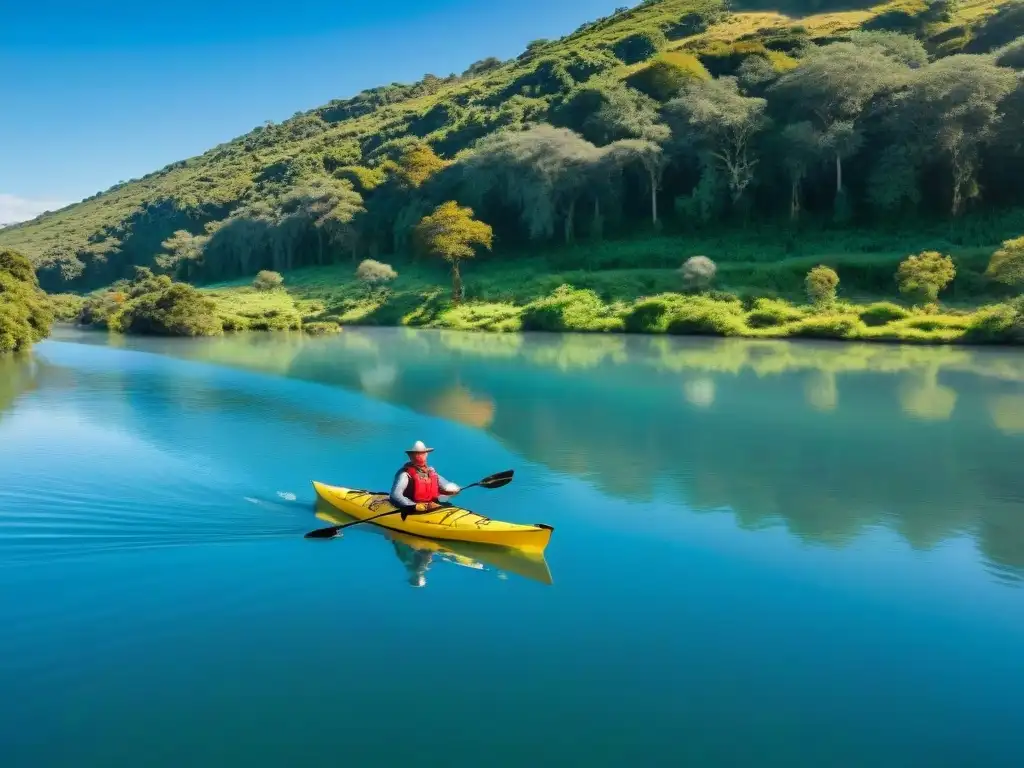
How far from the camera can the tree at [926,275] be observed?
38.3 m

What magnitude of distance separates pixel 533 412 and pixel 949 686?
15.9 metres

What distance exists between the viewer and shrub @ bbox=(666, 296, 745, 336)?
4269cm

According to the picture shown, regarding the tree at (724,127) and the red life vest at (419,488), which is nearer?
the red life vest at (419,488)

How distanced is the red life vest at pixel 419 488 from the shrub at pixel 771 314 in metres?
33.6

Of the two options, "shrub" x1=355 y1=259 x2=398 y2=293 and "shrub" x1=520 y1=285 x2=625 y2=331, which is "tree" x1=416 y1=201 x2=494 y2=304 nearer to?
"shrub" x1=355 y1=259 x2=398 y2=293

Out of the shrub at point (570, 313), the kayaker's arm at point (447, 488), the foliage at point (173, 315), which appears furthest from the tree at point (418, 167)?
the kayaker's arm at point (447, 488)

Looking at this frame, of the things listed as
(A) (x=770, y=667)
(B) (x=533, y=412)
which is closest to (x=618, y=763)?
(A) (x=770, y=667)

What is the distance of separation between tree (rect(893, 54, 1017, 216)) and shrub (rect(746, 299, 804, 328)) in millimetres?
14504

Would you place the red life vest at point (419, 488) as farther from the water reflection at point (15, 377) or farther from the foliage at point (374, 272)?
the foliage at point (374, 272)

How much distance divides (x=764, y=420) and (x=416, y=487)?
1250 cm

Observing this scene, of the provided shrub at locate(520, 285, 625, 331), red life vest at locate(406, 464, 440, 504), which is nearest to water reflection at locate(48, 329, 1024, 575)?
red life vest at locate(406, 464, 440, 504)

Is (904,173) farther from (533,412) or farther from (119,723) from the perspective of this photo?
(119,723)

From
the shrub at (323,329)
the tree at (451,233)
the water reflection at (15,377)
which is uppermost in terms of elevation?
the tree at (451,233)

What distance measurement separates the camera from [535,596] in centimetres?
1008
